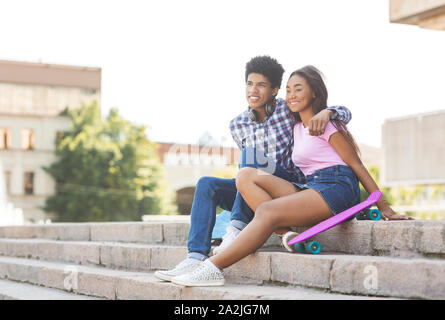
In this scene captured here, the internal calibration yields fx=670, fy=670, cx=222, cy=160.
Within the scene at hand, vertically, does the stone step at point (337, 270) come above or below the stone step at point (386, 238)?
below

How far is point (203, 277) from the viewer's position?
12.7 ft

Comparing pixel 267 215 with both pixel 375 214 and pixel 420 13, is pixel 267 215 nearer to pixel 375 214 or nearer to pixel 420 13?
pixel 375 214

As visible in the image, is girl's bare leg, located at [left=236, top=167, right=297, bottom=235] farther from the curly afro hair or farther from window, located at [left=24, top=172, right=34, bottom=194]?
window, located at [left=24, top=172, right=34, bottom=194]

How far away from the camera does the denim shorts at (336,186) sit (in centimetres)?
398

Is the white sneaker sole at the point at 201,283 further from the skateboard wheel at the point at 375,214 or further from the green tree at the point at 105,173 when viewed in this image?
the green tree at the point at 105,173

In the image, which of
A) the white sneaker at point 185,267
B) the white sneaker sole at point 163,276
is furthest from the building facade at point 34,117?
the white sneaker at point 185,267

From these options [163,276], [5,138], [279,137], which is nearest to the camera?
[163,276]

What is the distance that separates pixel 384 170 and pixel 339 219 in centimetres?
4712

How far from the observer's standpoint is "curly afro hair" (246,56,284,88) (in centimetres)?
449

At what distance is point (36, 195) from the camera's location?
4119cm

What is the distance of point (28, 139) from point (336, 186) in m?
40.8

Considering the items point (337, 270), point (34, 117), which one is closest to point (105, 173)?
point (34, 117)

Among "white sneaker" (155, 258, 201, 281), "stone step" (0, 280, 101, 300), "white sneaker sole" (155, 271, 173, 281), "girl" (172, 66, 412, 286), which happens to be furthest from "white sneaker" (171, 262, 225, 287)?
"stone step" (0, 280, 101, 300)
